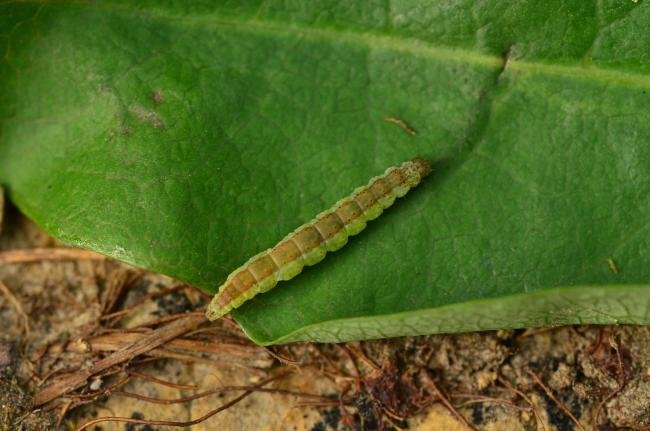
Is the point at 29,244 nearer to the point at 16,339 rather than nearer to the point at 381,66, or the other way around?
the point at 16,339

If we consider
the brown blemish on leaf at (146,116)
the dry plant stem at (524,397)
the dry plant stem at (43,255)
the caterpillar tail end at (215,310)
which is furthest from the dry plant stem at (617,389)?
the dry plant stem at (43,255)

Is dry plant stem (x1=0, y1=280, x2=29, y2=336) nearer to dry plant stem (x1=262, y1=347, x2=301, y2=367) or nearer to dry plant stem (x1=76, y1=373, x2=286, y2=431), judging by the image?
dry plant stem (x1=76, y1=373, x2=286, y2=431)

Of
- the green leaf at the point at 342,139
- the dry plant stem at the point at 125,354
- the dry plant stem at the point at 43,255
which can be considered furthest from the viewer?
the dry plant stem at the point at 43,255

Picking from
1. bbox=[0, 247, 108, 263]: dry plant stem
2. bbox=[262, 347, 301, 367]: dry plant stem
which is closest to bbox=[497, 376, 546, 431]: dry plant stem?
bbox=[262, 347, 301, 367]: dry plant stem

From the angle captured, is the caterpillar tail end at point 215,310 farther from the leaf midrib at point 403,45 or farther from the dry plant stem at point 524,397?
the dry plant stem at point 524,397

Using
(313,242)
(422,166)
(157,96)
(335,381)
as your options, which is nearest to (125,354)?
(335,381)
